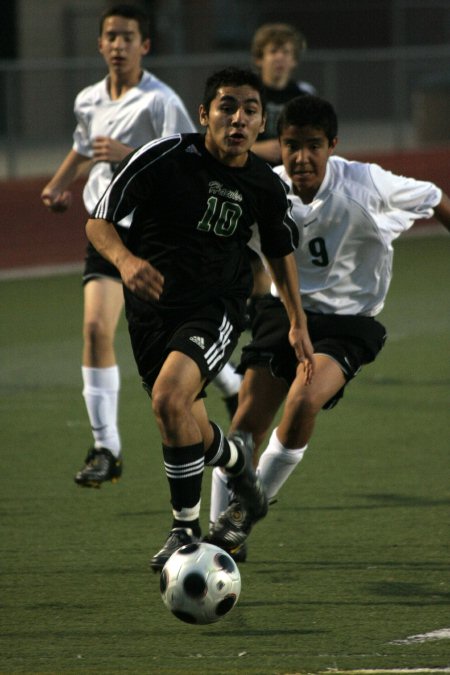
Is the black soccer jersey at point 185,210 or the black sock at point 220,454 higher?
the black soccer jersey at point 185,210

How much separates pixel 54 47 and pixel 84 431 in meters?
17.7

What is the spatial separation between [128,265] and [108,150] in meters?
1.95

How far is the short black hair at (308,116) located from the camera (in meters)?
6.12

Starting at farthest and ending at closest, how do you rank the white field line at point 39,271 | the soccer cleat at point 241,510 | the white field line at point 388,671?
the white field line at point 39,271 → the soccer cleat at point 241,510 → the white field line at point 388,671

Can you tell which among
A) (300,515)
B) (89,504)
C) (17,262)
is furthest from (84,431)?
(17,262)

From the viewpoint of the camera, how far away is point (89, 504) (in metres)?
7.06

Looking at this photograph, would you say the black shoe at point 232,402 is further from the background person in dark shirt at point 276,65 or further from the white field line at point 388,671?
the white field line at point 388,671

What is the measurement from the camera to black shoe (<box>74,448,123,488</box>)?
7.07 m

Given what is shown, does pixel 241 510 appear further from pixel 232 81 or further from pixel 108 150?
pixel 108 150

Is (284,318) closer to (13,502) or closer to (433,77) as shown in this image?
(13,502)

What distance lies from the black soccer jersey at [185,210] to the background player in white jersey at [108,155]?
4.87 feet

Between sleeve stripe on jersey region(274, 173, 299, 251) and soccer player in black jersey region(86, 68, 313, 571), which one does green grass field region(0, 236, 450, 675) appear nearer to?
soccer player in black jersey region(86, 68, 313, 571)

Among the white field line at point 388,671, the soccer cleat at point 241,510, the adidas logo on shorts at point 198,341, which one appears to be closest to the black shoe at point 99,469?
the soccer cleat at point 241,510

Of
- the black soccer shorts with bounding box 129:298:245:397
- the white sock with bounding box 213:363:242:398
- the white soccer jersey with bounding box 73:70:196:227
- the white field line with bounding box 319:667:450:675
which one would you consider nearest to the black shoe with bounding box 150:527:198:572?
the black soccer shorts with bounding box 129:298:245:397
